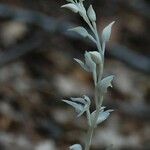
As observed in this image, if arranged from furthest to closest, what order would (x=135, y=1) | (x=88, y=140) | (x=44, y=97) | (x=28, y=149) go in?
1. (x=135, y=1)
2. (x=44, y=97)
3. (x=28, y=149)
4. (x=88, y=140)

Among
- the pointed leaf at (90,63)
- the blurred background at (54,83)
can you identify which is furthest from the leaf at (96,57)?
the blurred background at (54,83)

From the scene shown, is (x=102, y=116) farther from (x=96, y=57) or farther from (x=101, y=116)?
(x=96, y=57)

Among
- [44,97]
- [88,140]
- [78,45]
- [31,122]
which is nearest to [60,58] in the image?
[78,45]

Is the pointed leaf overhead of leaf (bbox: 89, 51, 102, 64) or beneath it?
beneath

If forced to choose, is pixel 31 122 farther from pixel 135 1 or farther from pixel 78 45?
pixel 135 1

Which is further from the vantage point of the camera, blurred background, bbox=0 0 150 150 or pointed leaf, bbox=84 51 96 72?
blurred background, bbox=0 0 150 150

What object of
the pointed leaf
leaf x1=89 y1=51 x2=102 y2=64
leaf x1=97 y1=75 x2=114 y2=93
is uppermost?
leaf x1=89 y1=51 x2=102 y2=64

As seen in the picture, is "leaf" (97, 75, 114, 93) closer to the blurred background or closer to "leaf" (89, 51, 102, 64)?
"leaf" (89, 51, 102, 64)

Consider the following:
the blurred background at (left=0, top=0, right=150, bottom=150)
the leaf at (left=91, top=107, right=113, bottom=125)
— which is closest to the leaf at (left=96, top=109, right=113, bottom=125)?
the leaf at (left=91, top=107, right=113, bottom=125)
